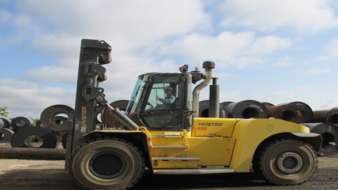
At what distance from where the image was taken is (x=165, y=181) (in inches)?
254

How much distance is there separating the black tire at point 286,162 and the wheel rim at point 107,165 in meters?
2.83

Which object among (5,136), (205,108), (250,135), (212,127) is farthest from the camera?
(5,136)

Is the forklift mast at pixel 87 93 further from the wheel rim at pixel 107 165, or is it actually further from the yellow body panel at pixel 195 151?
the yellow body panel at pixel 195 151

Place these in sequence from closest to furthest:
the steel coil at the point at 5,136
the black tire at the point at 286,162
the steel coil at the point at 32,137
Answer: the black tire at the point at 286,162 < the steel coil at the point at 32,137 < the steel coil at the point at 5,136

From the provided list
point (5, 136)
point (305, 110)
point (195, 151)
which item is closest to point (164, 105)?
point (195, 151)

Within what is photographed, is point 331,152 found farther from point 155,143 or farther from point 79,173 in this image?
point 79,173

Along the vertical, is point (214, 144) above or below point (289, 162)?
above

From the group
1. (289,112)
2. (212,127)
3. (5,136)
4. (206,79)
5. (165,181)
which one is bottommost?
(5,136)

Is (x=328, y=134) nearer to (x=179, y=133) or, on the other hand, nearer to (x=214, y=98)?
(x=214, y=98)

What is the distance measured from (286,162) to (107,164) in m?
3.59

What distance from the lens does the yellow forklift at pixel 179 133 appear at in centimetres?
576

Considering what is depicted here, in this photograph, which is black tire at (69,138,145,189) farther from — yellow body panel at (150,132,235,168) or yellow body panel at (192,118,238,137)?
yellow body panel at (192,118,238,137)

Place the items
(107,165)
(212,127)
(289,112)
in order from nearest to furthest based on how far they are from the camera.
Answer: (107,165)
(212,127)
(289,112)

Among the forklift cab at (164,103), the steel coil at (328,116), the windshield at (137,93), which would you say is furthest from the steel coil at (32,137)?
the steel coil at (328,116)
